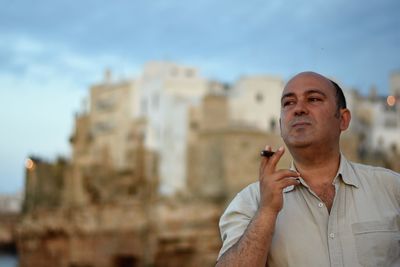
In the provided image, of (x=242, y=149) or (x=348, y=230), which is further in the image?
(x=242, y=149)

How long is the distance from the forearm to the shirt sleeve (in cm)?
10

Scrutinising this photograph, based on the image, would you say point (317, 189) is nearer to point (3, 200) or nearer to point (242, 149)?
point (242, 149)

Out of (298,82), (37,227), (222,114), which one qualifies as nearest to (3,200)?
(37,227)

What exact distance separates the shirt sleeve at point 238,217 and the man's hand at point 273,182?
0.59 feet

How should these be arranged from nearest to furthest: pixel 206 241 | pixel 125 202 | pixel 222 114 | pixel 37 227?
pixel 206 241, pixel 125 202, pixel 222 114, pixel 37 227

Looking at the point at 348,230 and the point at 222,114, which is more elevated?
the point at 222,114

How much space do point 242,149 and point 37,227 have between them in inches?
727

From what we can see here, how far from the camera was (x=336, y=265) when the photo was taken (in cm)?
265

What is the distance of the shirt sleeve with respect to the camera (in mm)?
2766

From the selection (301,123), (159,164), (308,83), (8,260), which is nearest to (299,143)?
(301,123)

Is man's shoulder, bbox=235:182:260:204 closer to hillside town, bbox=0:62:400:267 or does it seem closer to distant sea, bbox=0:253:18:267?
hillside town, bbox=0:62:400:267

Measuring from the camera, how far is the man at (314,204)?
264 centimetres

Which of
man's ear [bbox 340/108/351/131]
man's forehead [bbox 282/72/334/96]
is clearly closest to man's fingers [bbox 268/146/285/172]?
man's forehead [bbox 282/72/334/96]

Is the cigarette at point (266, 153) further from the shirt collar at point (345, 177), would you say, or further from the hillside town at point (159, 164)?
the hillside town at point (159, 164)
